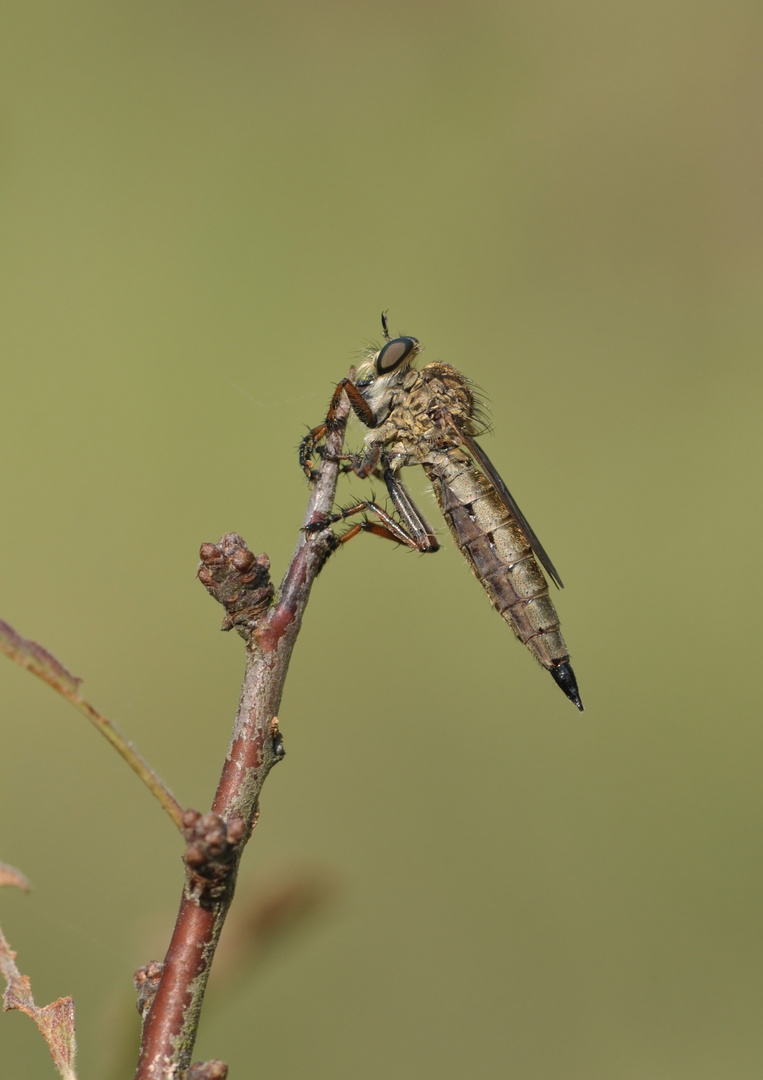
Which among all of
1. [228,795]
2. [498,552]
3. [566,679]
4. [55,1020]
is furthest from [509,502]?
[55,1020]

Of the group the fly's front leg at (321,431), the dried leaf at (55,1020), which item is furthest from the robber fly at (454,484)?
the dried leaf at (55,1020)

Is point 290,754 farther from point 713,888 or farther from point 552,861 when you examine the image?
A: point 713,888

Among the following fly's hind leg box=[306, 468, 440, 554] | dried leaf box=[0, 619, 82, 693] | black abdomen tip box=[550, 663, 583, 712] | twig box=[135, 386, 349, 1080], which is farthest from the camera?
black abdomen tip box=[550, 663, 583, 712]

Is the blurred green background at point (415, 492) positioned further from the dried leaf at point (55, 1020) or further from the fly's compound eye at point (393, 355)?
the dried leaf at point (55, 1020)

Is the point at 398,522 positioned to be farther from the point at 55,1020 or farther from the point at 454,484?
the point at 55,1020

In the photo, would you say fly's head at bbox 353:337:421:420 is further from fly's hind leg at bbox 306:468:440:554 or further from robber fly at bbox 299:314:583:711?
fly's hind leg at bbox 306:468:440:554

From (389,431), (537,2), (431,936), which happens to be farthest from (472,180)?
(431,936)

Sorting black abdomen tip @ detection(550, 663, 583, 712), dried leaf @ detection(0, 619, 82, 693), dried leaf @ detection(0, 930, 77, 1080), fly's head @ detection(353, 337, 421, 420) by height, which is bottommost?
dried leaf @ detection(0, 930, 77, 1080)

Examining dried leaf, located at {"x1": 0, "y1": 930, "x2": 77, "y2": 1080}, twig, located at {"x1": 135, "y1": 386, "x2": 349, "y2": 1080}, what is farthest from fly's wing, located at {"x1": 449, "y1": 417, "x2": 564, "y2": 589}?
dried leaf, located at {"x1": 0, "y1": 930, "x2": 77, "y2": 1080}
